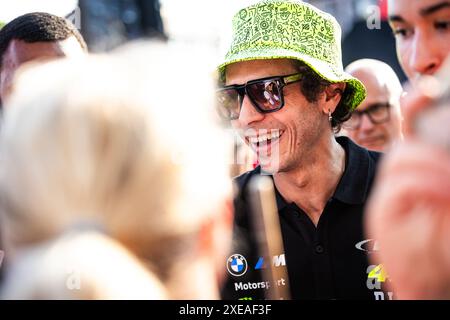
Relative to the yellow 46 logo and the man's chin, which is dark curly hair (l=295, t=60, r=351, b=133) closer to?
the man's chin

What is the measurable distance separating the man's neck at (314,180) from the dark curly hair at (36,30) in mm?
749

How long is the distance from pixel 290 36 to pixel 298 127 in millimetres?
244

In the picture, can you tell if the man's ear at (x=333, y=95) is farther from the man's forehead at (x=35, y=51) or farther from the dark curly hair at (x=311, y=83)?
the man's forehead at (x=35, y=51)

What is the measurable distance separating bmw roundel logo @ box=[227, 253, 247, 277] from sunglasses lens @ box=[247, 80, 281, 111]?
0.44 m

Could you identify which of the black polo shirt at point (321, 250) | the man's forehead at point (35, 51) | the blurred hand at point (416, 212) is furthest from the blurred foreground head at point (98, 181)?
the man's forehead at point (35, 51)

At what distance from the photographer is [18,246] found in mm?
693

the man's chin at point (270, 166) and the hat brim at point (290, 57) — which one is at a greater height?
the hat brim at point (290, 57)

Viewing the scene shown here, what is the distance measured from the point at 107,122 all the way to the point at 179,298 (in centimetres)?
24

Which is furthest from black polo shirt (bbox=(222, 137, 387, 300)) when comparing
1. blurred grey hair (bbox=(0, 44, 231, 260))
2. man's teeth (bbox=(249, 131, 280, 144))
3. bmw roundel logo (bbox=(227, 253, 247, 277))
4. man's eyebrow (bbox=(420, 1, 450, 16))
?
blurred grey hair (bbox=(0, 44, 231, 260))

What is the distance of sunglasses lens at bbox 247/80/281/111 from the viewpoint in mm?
1514

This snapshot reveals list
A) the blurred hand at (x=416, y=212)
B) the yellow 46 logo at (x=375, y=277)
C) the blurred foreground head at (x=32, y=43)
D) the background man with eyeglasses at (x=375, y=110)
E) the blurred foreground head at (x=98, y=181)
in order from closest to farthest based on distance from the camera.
Result: the blurred hand at (x=416, y=212), the blurred foreground head at (x=98, y=181), the yellow 46 logo at (x=375, y=277), the blurred foreground head at (x=32, y=43), the background man with eyeglasses at (x=375, y=110)

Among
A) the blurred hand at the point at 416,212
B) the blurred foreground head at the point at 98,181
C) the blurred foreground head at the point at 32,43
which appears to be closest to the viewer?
the blurred hand at the point at 416,212

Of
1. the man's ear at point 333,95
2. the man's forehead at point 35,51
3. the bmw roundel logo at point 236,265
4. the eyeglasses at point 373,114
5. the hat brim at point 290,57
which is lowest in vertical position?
the bmw roundel logo at point 236,265

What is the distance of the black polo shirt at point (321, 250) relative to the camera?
49.6 inches
